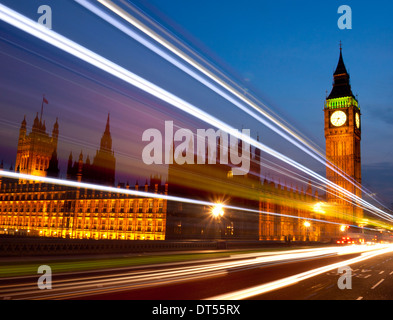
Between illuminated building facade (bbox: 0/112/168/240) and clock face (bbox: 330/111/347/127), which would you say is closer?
illuminated building facade (bbox: 0/112/168/240)

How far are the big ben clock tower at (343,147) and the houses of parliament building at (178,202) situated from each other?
0.98 ft

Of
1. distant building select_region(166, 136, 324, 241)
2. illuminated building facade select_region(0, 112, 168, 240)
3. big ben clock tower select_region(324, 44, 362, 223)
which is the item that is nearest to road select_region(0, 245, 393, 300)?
distant building select_region(166, 136, 324, 241)

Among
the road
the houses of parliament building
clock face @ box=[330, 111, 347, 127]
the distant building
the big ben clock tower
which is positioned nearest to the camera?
the road

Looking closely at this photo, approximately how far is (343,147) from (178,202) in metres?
69.6

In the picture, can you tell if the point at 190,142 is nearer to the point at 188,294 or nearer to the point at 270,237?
the point at 270,237

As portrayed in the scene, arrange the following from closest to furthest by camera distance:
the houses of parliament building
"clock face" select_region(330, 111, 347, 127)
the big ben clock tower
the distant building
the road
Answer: the road < the distant building < the houses of parliament building < the big ben clock tower < "clock face" select_region(330, 111, 347, 127)

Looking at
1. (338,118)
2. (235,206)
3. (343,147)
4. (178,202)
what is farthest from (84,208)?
(338,118)

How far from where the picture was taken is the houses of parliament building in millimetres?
76312

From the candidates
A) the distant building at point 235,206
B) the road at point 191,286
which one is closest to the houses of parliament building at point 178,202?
the distant building at point 235,206

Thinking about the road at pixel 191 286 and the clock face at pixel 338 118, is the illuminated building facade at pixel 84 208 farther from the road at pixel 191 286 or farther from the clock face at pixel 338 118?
the clock face at pixel 338 118

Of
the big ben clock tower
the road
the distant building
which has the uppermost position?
the big ben clock tower

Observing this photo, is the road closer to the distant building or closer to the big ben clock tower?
the distant building

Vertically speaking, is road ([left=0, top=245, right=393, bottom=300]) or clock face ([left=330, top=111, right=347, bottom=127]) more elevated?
clock face ([left=330, top=111, right=347, bottom=127])

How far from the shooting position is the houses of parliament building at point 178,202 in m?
76.3
